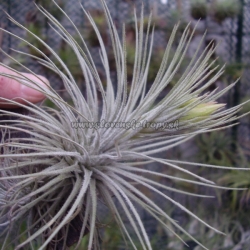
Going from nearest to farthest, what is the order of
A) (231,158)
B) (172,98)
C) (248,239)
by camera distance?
(172,98) → (248,239) → (231,158)

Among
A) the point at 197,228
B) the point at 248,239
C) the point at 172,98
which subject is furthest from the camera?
the point at 197,228

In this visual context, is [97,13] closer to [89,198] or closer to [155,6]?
[155,6]

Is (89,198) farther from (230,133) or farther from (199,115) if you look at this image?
(230,133)

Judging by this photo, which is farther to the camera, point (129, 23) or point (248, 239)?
point (129, 23)

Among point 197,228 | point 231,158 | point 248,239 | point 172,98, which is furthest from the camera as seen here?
point 231,158

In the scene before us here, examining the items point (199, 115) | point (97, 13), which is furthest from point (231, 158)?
point (199, 115)

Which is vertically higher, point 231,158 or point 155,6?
point 155,6

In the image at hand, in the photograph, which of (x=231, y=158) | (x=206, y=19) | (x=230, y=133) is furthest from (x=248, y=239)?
(x=206, y=19)

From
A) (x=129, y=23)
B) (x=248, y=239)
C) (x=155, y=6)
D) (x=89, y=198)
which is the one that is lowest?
(x=248, y=239)

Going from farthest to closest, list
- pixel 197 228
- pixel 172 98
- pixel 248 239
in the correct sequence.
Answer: pixel 197 228
pixel 248 239
pixel 172 98
